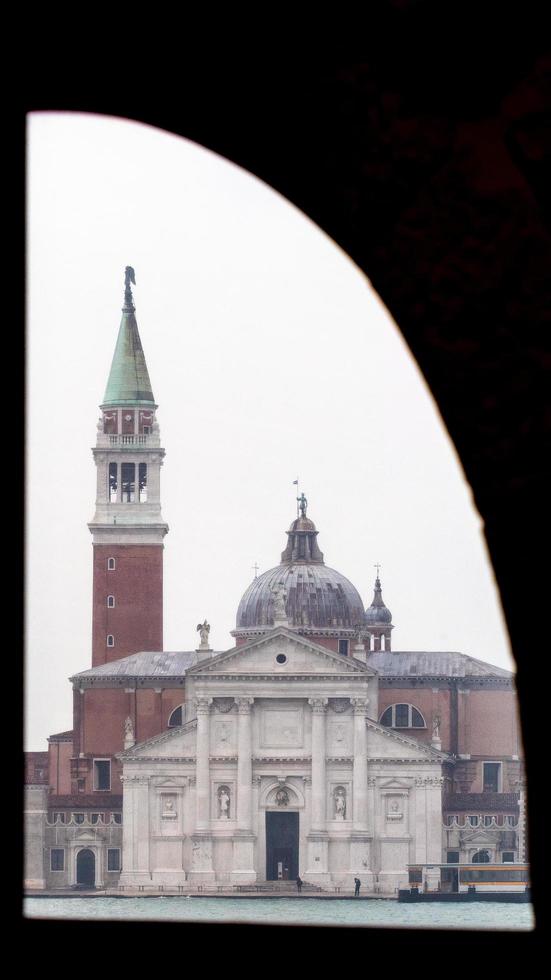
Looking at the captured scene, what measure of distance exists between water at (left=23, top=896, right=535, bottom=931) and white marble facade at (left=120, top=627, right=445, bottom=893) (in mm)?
1241

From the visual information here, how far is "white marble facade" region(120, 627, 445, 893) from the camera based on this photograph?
2628 inches

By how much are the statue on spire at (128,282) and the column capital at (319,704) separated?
18.4 metres

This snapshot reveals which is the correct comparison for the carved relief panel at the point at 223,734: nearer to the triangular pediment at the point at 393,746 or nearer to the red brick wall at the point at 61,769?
the triangular pediment at the point at 393,746

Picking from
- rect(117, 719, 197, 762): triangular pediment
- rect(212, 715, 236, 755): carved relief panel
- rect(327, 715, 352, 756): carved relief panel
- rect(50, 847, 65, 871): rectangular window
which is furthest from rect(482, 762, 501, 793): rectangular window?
rect(50, 847, 65, 871): rectangular window

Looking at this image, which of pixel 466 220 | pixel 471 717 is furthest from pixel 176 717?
pixel 466 220

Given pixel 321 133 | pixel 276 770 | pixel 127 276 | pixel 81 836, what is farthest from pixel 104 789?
pixel 321 133

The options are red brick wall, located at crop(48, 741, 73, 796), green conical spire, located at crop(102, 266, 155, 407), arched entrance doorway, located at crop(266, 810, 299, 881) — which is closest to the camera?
arched entrance doorway, located at crop(266, 810, 299, 881)

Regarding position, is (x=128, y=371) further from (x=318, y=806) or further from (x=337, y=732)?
(x=318, y=806)

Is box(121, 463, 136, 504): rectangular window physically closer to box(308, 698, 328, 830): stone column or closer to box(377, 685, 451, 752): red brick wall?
box(377, 685, 451, 752): red brick wall

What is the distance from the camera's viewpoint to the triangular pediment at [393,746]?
6662 centimetres

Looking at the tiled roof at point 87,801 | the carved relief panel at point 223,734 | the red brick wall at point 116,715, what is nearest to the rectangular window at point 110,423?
the red brick wall at point 116,715

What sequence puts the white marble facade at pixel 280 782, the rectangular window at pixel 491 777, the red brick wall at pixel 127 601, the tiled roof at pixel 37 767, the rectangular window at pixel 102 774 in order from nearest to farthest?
the white marble facade at pixel 280 782
the rectangular window at pixel 491 777
the rectangular window at pixel 102 774
the tiled roof at pixel 37 767
the red brick wall at pixel 127 601

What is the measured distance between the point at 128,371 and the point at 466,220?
73.4m
